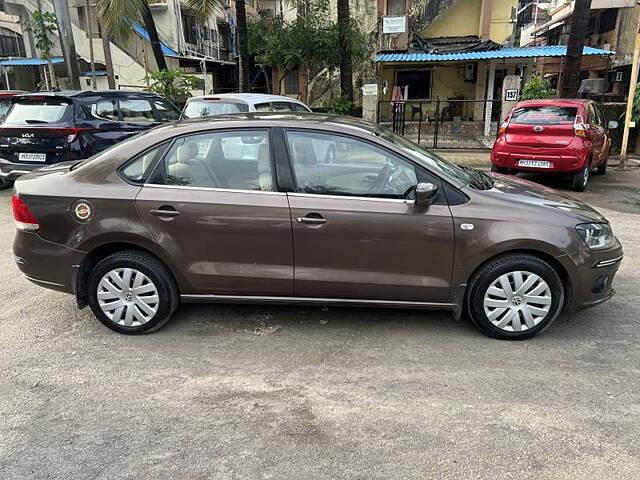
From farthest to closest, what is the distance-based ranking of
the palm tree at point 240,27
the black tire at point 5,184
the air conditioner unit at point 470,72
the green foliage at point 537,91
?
the air conditioner unit at point 470,72, the palm tree at point 240,27, the green foliage at point 537,91, the black tire at point 5,184

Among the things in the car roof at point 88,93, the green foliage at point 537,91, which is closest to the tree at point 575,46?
the green foliage at point 537,91

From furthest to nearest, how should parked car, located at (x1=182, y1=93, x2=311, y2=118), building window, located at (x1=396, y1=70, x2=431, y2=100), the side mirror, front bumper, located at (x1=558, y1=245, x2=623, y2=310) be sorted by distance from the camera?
building window, located at (x1=396, y1=70, x2=431, y2=100) → parked car, located at (x1=182, y1=93, x2=311, y2=118) → front bumper, located at (x1=558, y1=245, x2=623, y2=310) → the side mirror

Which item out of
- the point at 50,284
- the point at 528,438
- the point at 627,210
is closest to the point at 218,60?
the point at 627,210

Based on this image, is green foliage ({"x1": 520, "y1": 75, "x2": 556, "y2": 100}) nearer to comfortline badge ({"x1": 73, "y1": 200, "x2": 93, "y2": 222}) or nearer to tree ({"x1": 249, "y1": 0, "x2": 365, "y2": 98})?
tree ({"x1": 249, "y1": 0, "x2": 365, "y2": 98})

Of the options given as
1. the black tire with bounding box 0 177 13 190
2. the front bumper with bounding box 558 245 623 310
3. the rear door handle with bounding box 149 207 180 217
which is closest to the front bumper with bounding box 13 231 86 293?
the rear door handle with bounding box 149 207 180 217

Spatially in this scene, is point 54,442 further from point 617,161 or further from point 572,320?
point 617,161

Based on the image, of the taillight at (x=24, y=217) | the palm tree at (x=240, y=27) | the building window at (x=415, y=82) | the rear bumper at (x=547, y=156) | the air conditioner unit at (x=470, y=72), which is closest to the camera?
the taillight at (x=24, y=217)

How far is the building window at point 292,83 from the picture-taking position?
2453cm

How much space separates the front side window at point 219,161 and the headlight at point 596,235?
233cm

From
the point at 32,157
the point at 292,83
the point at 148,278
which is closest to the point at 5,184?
the point at 32,157

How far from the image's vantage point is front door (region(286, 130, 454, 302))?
3.63 meters

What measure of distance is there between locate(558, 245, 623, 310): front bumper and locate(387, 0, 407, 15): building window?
68.4ft

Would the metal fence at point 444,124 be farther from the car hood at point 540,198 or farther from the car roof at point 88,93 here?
the car hood at point 540,198

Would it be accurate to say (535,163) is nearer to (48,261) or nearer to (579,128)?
(579,128)
